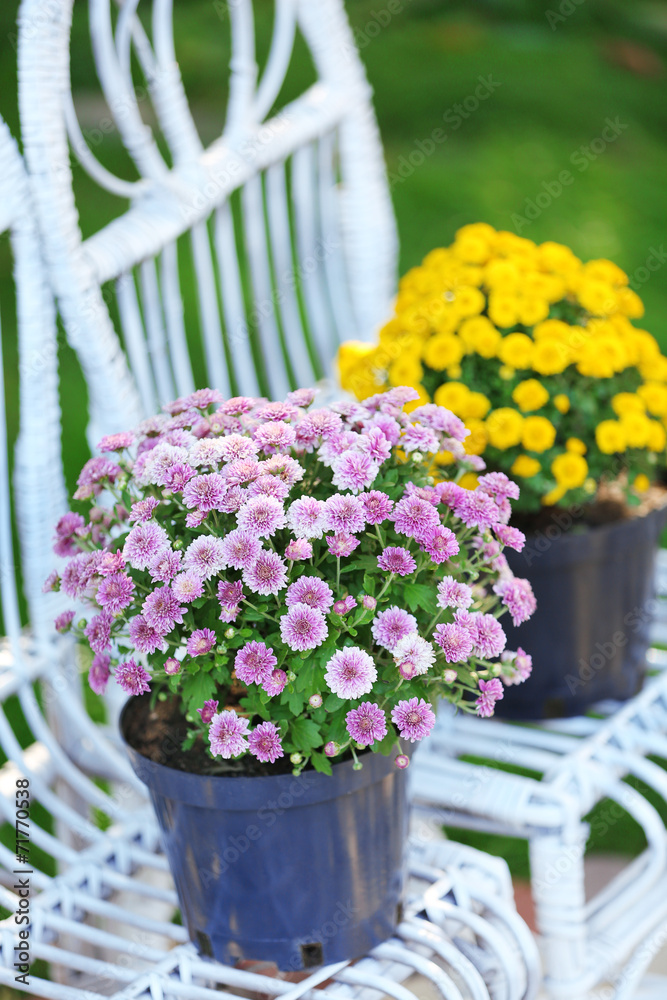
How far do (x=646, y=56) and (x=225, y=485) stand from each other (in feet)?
20.3

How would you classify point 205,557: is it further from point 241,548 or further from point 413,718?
point 413,718

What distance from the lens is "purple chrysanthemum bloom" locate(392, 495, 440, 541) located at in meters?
0.98

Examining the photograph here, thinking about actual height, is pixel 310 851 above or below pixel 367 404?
below

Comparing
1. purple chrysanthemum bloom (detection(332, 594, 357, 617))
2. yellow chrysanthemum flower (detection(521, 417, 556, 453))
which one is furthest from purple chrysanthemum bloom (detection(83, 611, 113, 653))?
yellow chrysanthemum flower (detection(521, 417, 556, 453))

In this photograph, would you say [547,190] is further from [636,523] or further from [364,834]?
[364,834]

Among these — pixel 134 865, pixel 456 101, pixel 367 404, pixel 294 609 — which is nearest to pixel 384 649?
pixel 294 609

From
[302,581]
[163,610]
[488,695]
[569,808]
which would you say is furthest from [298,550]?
[569,808]

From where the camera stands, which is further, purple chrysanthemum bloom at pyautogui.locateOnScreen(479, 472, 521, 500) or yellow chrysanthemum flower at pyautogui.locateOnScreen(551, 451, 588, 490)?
yellow chrysanthemum flower at pyautogui.locateOnScreen(551, 451, 588, 490)

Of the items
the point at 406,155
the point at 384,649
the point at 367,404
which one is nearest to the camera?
the point at 384,649

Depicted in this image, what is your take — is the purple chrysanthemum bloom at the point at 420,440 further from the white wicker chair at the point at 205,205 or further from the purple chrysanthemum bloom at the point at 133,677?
the white wicker chair at the point at 205,205

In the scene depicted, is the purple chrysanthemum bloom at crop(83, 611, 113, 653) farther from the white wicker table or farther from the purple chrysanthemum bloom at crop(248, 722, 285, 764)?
the white wicker table

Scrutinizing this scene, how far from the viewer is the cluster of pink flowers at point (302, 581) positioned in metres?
0.95

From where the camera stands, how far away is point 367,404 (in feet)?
3.75

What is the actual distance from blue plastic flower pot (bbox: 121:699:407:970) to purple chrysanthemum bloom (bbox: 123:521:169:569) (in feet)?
0.68
